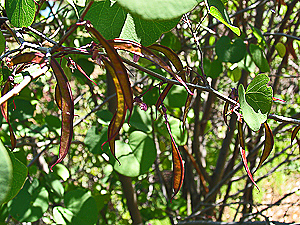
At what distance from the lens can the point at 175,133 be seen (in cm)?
90

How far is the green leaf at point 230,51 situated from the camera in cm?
79

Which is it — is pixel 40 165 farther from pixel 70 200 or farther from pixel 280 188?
pixel 280 188

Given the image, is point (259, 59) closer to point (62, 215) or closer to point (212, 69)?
point (212, 69)

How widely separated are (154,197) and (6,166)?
5.10ft

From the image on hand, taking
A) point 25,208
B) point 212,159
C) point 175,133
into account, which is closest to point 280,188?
point 212,159

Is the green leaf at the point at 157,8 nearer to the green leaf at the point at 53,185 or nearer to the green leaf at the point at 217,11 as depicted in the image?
the green leaf at the point at 217,11

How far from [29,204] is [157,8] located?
0.73 meters

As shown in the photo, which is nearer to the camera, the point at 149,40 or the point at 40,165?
the point at 149,40

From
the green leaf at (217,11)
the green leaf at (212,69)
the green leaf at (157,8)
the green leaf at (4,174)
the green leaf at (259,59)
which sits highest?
the green leaf at (212,69)

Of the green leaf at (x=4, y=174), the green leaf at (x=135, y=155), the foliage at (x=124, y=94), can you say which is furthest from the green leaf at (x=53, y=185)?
the green leaf at (x=4, y=174)

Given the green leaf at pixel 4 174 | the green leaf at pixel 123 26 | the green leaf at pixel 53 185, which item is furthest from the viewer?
the green leaf at pixel 53 185

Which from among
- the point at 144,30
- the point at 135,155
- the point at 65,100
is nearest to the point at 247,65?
the point at 135,155

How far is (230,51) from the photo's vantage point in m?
0.80

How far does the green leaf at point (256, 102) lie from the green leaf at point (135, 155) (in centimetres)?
38
